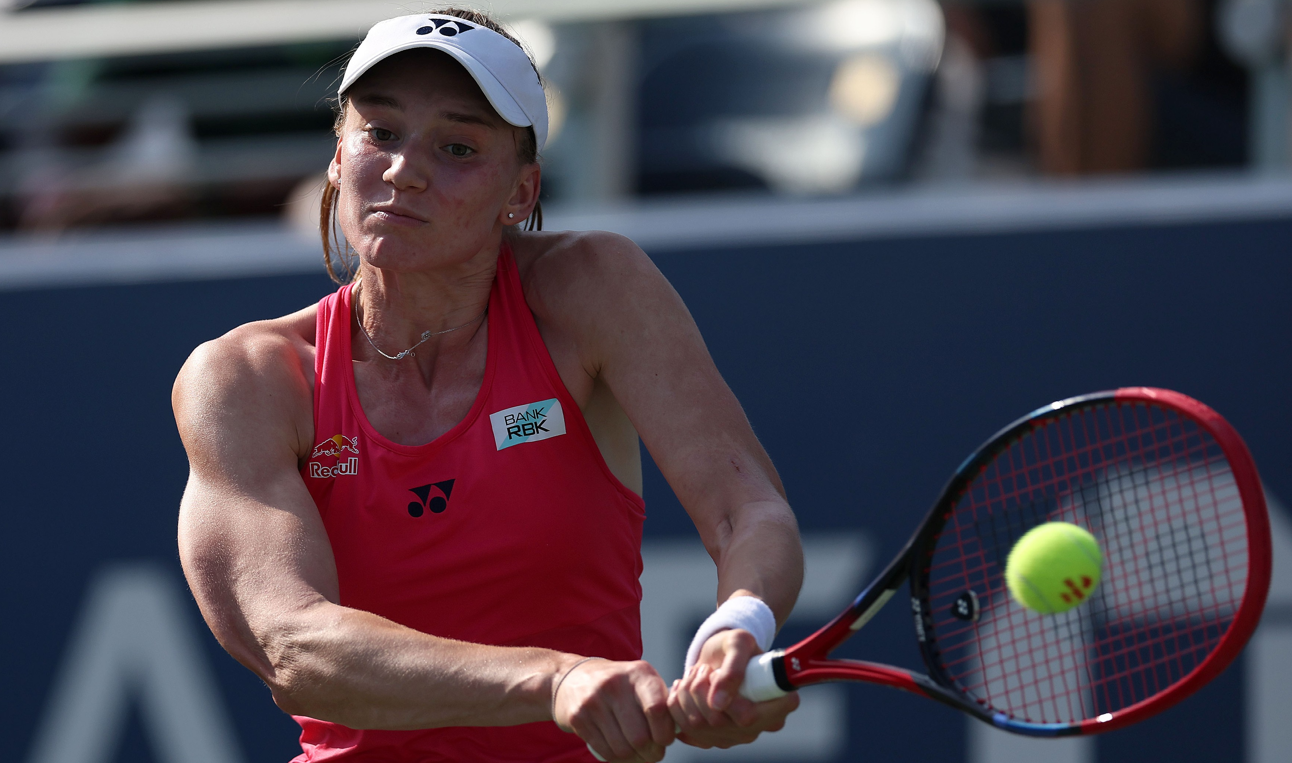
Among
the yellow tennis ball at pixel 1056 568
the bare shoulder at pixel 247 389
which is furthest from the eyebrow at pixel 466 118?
the yellow tennis ball at pixel 1056 568

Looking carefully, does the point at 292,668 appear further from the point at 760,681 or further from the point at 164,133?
the point at 164,133

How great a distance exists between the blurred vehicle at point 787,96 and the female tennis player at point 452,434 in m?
2.98

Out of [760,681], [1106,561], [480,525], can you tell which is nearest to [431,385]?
[480,525]

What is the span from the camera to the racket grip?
73.4 inches

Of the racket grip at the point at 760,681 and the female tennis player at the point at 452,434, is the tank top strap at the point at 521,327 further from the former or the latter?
the racket grip at the point at 760,681

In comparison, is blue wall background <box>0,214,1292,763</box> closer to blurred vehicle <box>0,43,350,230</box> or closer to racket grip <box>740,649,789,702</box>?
blurred vehicle <box>0,43,350,230</box>

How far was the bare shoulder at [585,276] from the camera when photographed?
2186 millimetres

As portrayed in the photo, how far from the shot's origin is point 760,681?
1.87 m

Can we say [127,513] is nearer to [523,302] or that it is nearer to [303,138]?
[303,138]

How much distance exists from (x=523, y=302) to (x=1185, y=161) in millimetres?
3912

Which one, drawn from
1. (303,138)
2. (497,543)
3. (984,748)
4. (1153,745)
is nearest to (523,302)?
(497,543)

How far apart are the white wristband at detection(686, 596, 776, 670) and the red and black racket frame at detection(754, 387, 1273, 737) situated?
0.04 metres

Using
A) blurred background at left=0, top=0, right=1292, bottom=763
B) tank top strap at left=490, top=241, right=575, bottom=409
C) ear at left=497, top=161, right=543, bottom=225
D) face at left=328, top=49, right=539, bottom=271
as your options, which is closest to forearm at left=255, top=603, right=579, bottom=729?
tank top strap at left=490, top=241, right=575, bottom=409

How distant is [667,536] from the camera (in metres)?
4.18
